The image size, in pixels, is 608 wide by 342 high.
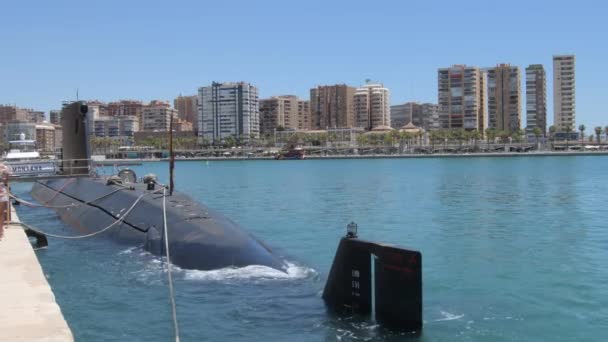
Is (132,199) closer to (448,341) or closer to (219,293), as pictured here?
(219,293)

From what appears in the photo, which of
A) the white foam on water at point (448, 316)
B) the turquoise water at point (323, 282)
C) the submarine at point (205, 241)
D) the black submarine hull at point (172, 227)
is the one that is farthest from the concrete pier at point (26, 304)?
the white foam on water at point (448, 316)

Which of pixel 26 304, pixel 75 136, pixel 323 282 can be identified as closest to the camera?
pixel 26 304

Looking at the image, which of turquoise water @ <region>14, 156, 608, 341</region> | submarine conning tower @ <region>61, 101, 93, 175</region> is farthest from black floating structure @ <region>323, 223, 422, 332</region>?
submarine conning tower @ <region>61, 101, 93, 175</region>

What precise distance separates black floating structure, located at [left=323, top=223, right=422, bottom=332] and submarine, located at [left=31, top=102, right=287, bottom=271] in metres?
3.71

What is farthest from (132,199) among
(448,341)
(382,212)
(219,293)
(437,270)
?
(382,212)

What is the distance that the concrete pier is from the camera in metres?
7.80

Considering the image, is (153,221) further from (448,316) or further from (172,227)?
(448,316)

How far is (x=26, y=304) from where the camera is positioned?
923cm

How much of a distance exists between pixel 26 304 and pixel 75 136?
75.5 feet

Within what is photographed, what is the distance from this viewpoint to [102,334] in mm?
11469

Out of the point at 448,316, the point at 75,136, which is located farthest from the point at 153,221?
the point at 75,136

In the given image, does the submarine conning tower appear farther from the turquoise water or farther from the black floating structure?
the black floating structure

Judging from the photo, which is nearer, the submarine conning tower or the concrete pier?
the concrete pier

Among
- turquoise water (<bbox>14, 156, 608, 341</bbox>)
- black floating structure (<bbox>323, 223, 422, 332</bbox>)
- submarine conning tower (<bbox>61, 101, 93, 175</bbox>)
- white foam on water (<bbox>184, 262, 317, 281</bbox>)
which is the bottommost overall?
turquoise water (<bbox>14, 156, 608, 341</bbox>)
